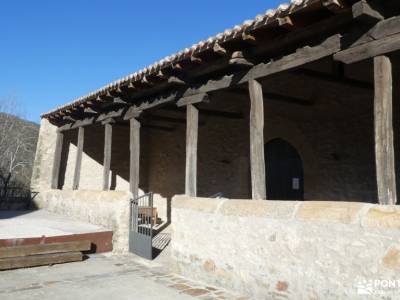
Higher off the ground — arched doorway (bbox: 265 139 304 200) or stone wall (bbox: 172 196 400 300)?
arched doorway (bbox: 265 139 304 200)

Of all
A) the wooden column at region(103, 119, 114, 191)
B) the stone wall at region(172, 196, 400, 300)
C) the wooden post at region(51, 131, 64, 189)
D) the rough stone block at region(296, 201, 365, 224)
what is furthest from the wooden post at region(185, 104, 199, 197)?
the wooden post at region(51, 131, 64, 189)

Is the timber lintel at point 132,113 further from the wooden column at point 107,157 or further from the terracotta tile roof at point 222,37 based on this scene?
the wooden column at point 107,157

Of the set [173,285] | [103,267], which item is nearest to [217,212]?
[173,285]

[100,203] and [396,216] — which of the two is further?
[100,203]

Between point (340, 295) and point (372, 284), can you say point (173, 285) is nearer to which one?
point (340, 295)

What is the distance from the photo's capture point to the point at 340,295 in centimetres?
359

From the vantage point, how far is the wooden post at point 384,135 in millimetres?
3490

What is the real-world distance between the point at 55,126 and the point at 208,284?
28.8 feet

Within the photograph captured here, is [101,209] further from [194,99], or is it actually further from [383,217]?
[383,217]

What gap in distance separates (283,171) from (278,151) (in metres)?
0.46

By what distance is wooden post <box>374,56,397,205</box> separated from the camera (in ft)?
11.5

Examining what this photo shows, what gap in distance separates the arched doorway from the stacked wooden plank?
4.03 m

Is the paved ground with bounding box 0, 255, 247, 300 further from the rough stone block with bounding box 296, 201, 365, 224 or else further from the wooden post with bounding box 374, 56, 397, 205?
the wooden post with bounding box 374, 56, 397, 205

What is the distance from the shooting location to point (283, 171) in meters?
8.19
